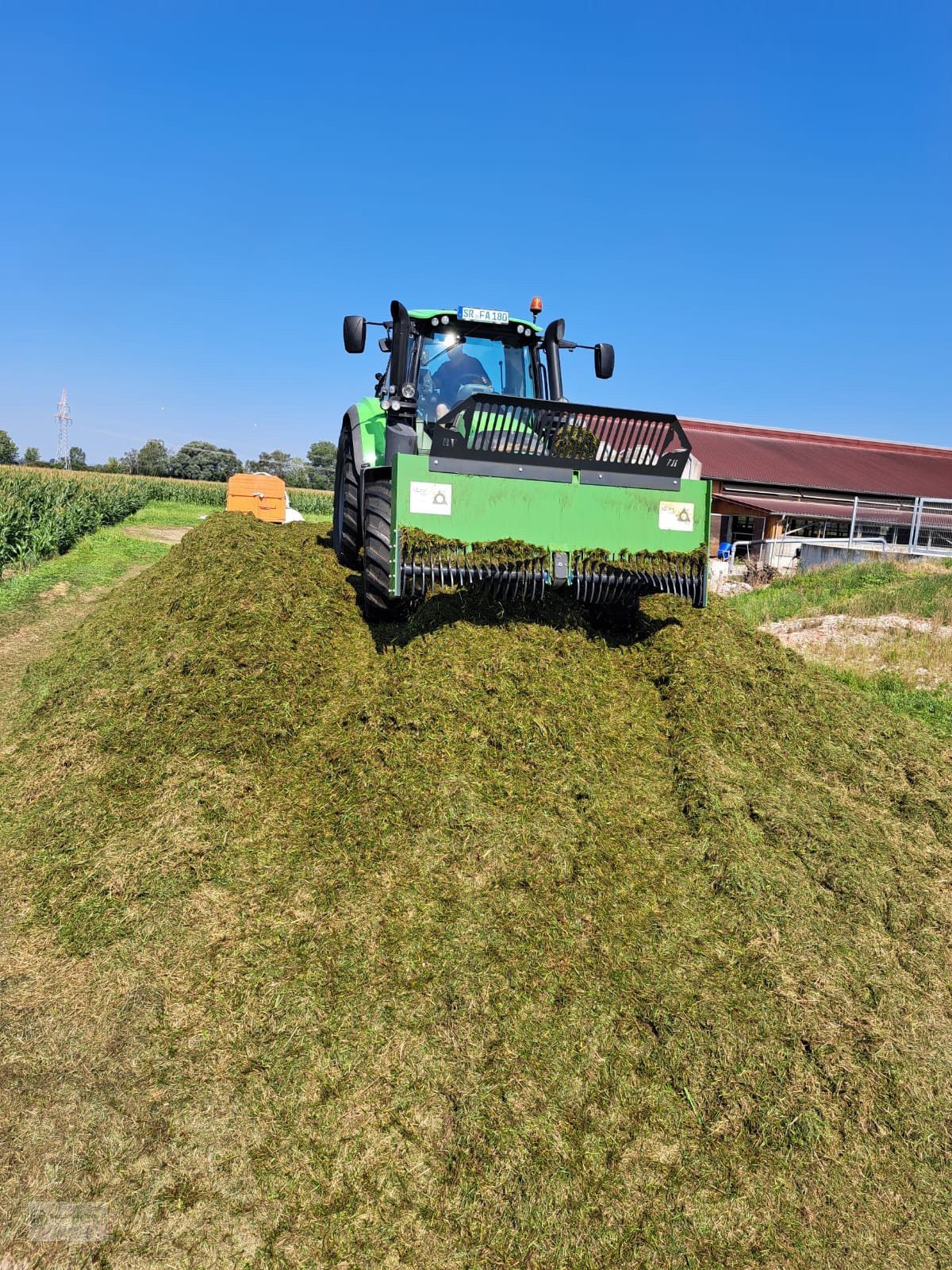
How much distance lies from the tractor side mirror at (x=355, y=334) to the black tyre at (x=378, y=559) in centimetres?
129

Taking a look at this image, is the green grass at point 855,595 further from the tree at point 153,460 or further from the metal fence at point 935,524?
the tree at point 153,460

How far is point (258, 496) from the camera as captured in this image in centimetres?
1753

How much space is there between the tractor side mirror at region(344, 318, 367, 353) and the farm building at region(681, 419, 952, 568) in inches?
687

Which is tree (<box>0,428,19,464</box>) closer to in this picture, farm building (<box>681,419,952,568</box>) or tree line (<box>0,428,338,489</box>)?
tree line (<box>0,428,338,489</box>)

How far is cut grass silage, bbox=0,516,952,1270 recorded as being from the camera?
2.56 m

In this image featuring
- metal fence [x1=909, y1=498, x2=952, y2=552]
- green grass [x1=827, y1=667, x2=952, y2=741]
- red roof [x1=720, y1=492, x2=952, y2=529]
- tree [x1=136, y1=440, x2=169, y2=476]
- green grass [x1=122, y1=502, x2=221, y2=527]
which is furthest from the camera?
tree [x1=136, y1=440, x2=169, y2=476]

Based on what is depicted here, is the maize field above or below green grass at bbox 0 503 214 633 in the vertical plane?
above

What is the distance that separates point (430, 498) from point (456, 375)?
228cm

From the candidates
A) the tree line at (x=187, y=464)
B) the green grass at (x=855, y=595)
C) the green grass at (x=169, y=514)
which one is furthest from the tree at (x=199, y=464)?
the green grass at (x=855, y=595)

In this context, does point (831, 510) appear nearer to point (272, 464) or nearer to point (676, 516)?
point (676, 516)

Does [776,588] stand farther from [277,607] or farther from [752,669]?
[277,607]

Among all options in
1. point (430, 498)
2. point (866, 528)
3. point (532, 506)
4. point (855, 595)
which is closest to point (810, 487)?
point (866, 528)

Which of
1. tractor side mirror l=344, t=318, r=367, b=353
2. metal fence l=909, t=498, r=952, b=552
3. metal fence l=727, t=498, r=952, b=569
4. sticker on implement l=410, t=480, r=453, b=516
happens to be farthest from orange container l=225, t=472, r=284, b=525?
metal fence l=909, t=498, r=952, b=552

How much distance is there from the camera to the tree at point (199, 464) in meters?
66.1
